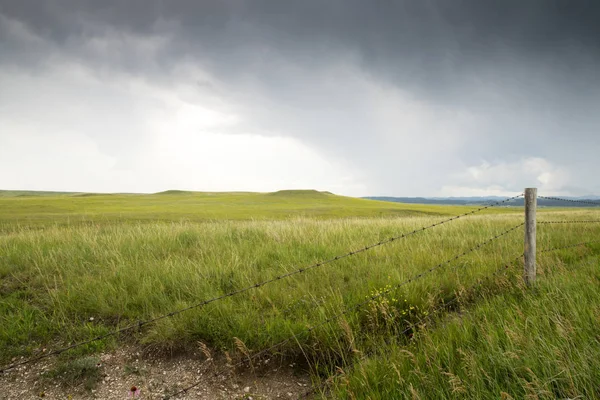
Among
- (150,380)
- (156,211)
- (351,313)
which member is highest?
(351,313)

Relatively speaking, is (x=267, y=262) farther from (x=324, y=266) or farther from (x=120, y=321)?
(x=120, y=321)

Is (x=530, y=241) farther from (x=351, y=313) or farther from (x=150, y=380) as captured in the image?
(x=150, y=380)

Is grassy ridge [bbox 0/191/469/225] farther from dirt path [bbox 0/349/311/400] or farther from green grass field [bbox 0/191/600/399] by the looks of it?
dirt path [bbox 0/349/311/400]

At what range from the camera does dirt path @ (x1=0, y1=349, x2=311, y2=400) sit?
11.8 feet

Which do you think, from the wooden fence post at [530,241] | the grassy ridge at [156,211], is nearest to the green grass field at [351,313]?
the wooden fence post at [530,241]

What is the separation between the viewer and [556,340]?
308 centimetres

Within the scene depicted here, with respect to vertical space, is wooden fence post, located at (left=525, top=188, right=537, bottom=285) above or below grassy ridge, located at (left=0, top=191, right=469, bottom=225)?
above

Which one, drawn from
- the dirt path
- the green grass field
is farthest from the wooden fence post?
the dirt path

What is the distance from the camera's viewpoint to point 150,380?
3846mm

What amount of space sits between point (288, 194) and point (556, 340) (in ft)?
295

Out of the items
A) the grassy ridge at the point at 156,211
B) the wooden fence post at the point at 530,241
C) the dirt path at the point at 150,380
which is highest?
the wooden fence post at the point at 530,241

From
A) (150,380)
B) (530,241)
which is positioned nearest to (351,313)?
(150,380)

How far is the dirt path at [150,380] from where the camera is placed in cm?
361

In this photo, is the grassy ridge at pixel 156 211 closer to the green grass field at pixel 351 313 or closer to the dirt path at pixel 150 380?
the green grass field at pixel 351 313
